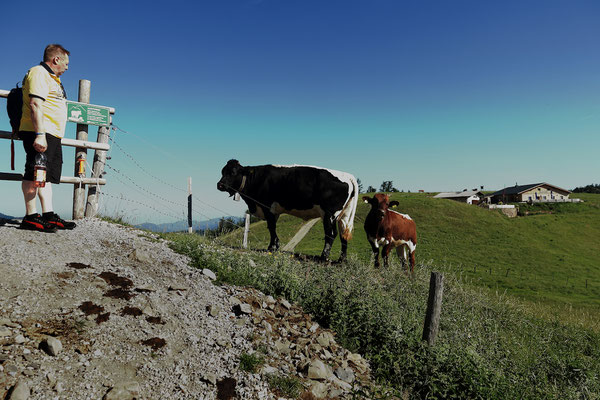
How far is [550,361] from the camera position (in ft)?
22.2

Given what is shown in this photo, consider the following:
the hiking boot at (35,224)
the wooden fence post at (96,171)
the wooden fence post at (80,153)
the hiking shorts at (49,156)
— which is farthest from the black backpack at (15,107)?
the wooden fence post at (96,171)

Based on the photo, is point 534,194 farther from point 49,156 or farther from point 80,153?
point 49,156

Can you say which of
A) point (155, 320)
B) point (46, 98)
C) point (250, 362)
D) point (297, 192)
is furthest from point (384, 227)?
point (46, 98)

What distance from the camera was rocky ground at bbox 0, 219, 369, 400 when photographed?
3367 mm

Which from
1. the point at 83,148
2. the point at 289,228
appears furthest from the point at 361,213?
the point at 83,148

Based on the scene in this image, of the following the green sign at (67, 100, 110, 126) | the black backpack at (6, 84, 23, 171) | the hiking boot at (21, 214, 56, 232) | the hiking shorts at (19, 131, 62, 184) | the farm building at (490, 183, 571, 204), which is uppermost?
the farm building at (490, 183, 571, 204)

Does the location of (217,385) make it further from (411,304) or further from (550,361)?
(550,361)

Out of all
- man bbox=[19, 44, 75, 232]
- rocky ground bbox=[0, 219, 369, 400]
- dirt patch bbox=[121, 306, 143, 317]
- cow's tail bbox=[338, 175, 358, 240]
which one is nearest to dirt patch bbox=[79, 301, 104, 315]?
rocky ground bbox=[0, 219, 369, 400]

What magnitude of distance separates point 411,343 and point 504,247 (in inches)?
1093

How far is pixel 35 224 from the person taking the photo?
245 inches

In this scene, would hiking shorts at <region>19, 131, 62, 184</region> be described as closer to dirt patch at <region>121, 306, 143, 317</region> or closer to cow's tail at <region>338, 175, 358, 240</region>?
dirt patch at <region>121, 306, 143, 317</region>

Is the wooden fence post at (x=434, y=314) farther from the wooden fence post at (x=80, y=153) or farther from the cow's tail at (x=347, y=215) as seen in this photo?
the wooden fence post at (x=80, y=153)

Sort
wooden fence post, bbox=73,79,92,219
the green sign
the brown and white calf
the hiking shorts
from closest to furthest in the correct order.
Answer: the hiking shorts < the green sign < wooden fence post, bbox=73,79,92,219 < the brown and white calf

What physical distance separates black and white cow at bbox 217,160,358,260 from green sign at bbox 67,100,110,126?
400 cm
